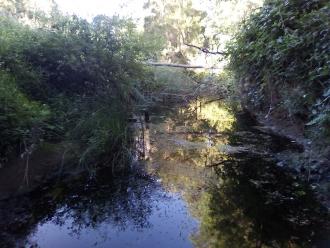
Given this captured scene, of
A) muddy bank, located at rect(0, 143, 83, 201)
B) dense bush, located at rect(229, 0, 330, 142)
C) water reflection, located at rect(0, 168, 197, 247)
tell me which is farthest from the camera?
muddy bank, located at rect(0, 143, 83, 201)

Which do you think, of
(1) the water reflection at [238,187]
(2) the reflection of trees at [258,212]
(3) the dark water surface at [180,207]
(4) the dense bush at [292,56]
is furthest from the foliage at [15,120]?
(4) the dense bush at [292,56]

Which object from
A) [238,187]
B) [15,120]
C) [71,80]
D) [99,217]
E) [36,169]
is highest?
[71,80]

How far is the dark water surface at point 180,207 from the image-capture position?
3209 mm

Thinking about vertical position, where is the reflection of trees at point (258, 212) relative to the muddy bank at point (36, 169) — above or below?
below

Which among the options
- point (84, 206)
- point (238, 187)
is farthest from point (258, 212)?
point (84, 206)

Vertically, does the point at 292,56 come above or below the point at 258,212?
above

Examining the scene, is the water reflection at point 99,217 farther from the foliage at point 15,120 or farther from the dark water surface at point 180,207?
the foliage at point 15,120

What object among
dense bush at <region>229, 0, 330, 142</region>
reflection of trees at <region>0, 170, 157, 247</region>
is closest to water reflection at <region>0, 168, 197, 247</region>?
reflection of trees at <region>0, 170, 157, 247</region>

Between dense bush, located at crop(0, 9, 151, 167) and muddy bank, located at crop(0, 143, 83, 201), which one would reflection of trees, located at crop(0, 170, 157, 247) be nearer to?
muddy bank, located at crop(0, 143, 83, 201)

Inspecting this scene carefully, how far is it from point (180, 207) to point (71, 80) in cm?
442

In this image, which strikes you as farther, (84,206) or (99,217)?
(84,206)

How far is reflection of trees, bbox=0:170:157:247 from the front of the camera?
349 centimetres

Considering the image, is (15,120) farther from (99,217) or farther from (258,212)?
(258,212)

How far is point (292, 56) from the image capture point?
4.63 m
